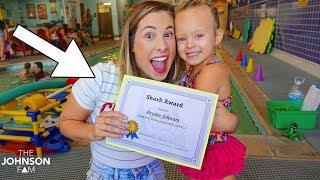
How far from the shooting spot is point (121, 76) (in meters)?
1.49

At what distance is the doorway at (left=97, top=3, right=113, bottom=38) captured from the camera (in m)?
24.5

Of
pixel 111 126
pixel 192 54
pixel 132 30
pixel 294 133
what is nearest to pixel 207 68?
pixel 192 54

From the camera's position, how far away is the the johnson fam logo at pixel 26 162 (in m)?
3.09

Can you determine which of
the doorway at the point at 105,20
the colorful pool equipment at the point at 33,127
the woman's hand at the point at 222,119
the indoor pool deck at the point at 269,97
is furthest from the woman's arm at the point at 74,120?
the doorway at the point at 105,20

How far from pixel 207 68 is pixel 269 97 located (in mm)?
3595

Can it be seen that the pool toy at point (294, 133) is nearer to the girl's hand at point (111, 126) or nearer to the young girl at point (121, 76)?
the young girl at point (121, 76)

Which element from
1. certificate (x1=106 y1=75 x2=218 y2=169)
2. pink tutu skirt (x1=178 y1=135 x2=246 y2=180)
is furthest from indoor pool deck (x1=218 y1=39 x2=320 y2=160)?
certificate (x1=106 y1=75 x2=218 y2=169)

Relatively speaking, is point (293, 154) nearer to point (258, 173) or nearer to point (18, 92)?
point (258, 173)

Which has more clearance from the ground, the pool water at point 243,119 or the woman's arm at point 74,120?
the woman's arm at point 74,120

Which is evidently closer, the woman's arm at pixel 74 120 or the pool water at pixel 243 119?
the woman's arm at pixel 74 120

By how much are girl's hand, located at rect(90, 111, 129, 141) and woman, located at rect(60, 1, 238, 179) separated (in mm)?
16

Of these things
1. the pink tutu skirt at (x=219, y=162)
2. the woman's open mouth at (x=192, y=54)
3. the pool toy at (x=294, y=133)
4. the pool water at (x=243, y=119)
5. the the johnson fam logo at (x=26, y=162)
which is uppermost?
the woman's open mouth at (x=192, y=54)

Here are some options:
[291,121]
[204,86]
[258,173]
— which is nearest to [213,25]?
[204,86]

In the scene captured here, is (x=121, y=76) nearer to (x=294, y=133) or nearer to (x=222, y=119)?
(x=222, y=119)
